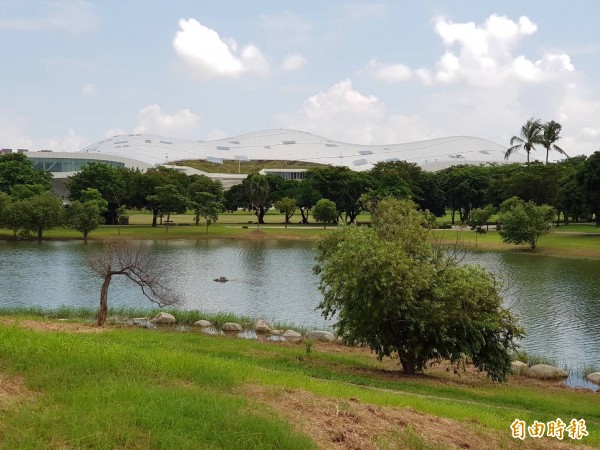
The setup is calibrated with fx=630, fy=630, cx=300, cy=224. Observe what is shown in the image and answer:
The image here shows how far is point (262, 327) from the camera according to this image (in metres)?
24.3

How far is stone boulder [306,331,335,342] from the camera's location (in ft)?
76.1

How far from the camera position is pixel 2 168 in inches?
3046

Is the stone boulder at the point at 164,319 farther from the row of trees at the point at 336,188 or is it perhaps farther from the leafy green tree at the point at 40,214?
the leafy green tree at the point at 40,214

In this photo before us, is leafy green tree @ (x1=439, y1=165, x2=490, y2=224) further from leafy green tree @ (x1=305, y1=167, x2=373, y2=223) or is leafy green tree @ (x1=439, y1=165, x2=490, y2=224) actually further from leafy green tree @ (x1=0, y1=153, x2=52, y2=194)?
leafy green tree @ (x1=0, y1=153, x2=52, y2=194)

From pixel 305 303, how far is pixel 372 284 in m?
14.6

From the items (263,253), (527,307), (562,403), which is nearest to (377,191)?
(263,253)

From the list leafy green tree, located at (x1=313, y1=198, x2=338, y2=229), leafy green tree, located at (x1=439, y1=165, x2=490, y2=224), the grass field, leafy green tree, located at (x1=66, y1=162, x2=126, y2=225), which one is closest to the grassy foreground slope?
the grass field

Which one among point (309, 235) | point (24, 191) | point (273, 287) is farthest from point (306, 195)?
point (273, 287)

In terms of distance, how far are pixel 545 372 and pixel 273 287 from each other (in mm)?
18265

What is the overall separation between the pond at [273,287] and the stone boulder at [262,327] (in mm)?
2114

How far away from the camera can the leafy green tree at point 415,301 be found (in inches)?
636

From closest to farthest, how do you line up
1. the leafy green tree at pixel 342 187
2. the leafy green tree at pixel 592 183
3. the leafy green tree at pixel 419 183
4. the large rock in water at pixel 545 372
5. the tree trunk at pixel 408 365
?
the tree trunk at pixel 408 365 → the large rock in water at pixel 545 372 → the leafy green tree at pixel 592 183 → the leafy green tree at pixel 342 187 → the leafy green tree at pixel 419 183

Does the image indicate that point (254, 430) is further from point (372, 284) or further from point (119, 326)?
point (119, 326)

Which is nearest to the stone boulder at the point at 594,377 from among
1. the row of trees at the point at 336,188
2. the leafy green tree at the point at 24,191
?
the row of trees at the point at 336,188
